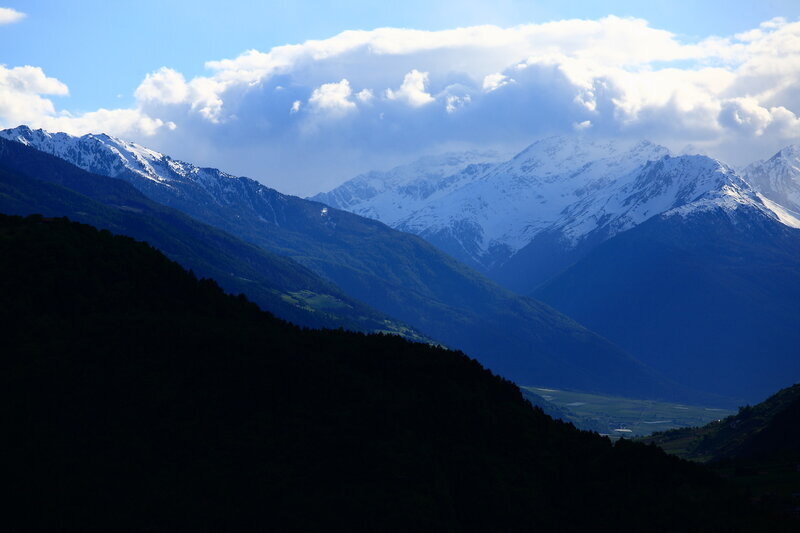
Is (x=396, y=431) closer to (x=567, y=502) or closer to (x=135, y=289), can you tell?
(x=567, y=502)

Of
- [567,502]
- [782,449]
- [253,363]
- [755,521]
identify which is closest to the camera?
[755,521]

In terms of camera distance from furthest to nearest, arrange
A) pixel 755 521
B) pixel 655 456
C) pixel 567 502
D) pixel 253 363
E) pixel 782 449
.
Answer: pixel 782 449 → pixel 253 363 → pixel 655 456 → pixel 567 502 → pixel 755 521

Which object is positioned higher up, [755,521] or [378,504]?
[755,521]

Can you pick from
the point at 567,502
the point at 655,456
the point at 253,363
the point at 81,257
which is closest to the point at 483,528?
the point at 567,502

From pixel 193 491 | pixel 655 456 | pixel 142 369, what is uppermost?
pixel 655 456

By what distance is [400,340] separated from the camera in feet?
636

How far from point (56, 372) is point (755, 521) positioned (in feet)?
327

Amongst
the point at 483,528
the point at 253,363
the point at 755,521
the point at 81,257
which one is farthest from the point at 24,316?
the point at 755,521

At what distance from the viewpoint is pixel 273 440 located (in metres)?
145

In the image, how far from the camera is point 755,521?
128 metres

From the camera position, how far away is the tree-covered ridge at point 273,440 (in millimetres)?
128500

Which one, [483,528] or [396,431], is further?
[396,431]

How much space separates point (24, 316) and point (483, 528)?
3425 inches

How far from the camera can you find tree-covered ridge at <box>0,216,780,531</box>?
12850cm
